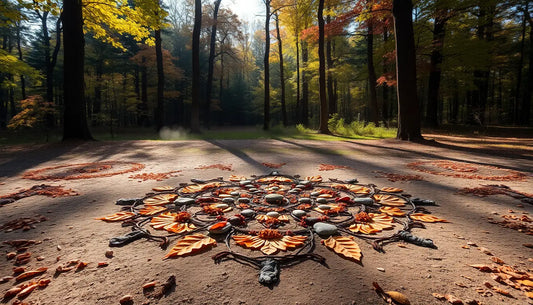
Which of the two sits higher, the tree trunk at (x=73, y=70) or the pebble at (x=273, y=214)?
the tree trunk at (x=73, y=70)

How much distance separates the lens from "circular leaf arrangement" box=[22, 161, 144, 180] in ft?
13.2

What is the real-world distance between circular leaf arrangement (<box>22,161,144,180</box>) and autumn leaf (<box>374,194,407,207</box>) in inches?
163

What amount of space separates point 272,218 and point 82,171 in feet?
13.4

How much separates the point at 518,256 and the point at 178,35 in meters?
32.9

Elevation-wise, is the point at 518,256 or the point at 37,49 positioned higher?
the point at 37,49

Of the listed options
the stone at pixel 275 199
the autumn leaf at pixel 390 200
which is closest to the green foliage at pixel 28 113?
the stone at pixel 275 199

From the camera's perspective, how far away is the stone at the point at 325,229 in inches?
74.5

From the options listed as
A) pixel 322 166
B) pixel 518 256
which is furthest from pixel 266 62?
pixel 518 256

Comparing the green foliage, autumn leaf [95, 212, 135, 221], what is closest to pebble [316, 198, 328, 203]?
autumn leaf [95, 212, 135, 221]

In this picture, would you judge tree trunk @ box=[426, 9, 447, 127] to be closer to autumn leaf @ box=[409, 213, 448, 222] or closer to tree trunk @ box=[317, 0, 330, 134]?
tree trunk @ box=[317, 0, 330, 134]

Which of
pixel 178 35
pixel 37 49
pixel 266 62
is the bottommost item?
pixel 266 62

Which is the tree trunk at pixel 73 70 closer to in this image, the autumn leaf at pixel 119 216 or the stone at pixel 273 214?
the autumn leaf at pixel 119 216

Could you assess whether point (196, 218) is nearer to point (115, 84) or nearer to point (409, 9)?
point (409, 9)

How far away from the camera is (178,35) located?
93.7ft
